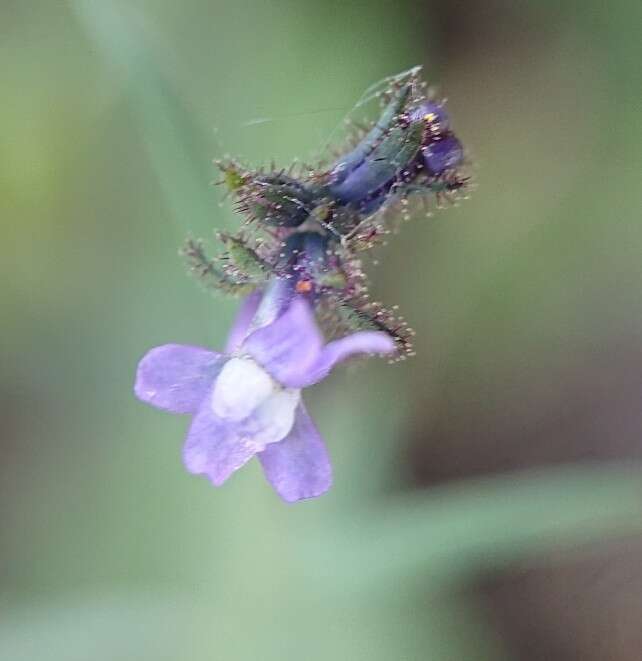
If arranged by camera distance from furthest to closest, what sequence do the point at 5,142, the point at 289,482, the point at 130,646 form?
the point at 5,142 < the point at 130,646 < the point at 289,482

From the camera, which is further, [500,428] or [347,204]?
[500,428]

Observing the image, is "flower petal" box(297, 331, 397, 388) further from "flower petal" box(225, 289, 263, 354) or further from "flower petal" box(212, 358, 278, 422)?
"flower petal" box(225, 289, 263, 354)

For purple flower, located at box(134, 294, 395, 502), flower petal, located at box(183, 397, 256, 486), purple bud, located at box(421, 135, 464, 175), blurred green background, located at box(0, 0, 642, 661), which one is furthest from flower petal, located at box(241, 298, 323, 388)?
blurred green background, located at box(0, 0, 642, 661)

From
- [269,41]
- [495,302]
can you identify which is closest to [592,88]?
[495,302]

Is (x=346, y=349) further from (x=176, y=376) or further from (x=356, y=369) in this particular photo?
(x=356, y=369)

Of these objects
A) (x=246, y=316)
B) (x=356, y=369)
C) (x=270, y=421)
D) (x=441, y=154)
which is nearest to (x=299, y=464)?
(x=270, y=421)

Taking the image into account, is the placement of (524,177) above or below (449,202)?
above

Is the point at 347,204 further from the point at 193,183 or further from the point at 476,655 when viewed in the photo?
the point at 476,655
